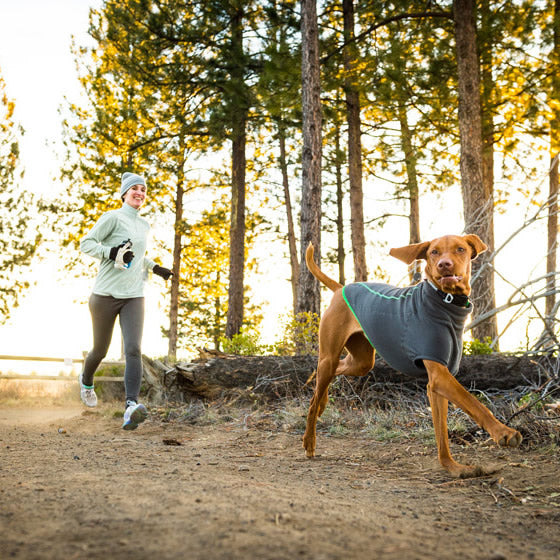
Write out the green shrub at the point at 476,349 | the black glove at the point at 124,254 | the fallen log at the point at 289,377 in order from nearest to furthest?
the black glove at the point at 124,254 < the fallen log at the point at 289,377 < the green shrub at the point at 476,349

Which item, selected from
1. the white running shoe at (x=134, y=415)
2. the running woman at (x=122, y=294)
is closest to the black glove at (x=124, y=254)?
the running woman at (x=122, y=294)

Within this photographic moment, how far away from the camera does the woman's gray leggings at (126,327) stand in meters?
5.19

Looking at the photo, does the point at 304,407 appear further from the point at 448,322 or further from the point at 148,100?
the point at 148,100

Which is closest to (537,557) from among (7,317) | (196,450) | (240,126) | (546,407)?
(546,407)

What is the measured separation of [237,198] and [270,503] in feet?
41.9

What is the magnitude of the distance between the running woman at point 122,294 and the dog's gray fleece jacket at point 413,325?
227cm

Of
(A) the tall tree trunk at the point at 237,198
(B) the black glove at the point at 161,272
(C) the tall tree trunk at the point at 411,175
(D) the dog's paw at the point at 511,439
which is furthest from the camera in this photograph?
(C) the tall tree trunk at the point at 411,175

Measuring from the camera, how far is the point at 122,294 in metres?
5.18

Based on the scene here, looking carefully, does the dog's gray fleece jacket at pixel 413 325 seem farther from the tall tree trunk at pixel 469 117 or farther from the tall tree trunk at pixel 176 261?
the tall tree trunk at pixel 176 261

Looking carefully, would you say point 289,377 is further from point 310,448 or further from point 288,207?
point 288,207

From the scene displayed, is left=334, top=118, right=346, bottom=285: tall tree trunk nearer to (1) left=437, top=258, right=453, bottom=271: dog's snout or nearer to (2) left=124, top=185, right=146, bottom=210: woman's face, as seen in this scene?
(2) left=124, top=185, right=146, bottom=210: woman's face

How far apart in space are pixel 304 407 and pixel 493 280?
5.81 m

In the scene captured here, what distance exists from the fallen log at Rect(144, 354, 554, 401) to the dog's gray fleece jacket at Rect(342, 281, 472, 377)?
7.67 ft

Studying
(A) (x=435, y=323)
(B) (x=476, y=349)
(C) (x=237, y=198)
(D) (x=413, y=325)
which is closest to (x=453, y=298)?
(A) (x=435, y=323)
